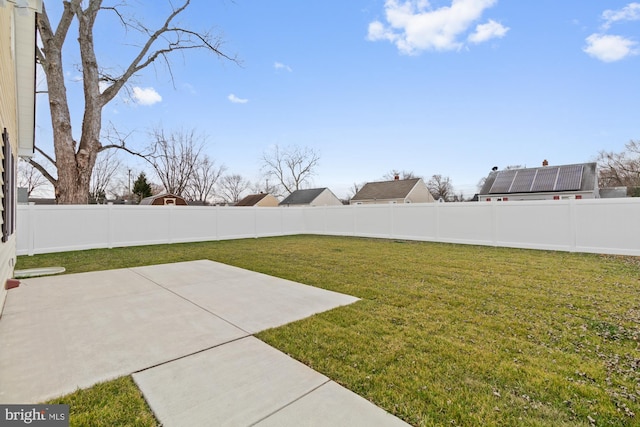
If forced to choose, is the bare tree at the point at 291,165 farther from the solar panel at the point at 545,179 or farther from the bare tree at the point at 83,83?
the bare tree at the point at 83,83

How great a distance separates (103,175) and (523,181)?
1733 inches

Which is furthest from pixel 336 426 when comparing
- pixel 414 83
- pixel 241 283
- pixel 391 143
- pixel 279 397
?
pixel 391 143

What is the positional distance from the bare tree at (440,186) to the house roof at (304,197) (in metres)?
19.5

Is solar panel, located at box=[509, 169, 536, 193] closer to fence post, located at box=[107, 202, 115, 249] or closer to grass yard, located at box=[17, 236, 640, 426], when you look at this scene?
grass yard, located at box=[17, 236, 640, 426]

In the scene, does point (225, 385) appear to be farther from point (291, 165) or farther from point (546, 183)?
point (291, 165)

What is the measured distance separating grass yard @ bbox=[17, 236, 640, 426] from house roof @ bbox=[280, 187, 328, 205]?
2854 cm

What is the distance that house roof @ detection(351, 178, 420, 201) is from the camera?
28612 millimetres

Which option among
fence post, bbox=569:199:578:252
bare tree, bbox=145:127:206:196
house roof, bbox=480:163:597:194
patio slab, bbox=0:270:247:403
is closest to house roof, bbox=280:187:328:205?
bare tree, bbox=145:127:206:196

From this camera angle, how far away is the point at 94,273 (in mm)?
6039

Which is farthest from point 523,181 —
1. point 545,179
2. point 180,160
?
point 180,160

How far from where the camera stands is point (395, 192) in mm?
29141

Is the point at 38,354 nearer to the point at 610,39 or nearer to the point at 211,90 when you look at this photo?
the point at 211,90

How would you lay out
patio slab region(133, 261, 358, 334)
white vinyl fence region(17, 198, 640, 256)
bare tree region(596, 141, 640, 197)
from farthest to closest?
1. bare tree region(596, 141, 640, 197)
2. white vinyl fence region(17, 198, 640, 256)
3. patio slab region(133, 261, 358, 334)

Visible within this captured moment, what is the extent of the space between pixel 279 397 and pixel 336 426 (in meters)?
0.47
